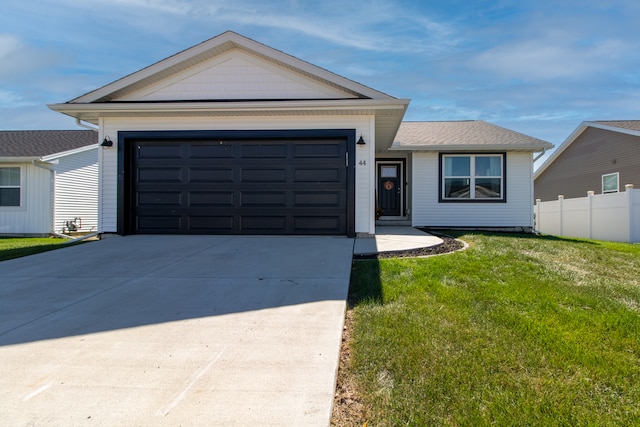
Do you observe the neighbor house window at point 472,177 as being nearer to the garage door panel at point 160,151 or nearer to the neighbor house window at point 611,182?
the neighbor house window at point 611,182

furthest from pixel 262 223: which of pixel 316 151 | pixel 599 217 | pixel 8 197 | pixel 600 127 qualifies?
pixel 600 127

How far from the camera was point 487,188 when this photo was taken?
13.1 metres

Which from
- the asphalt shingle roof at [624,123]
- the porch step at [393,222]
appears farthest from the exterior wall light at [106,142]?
the asphalt shingle roof at [624,123]

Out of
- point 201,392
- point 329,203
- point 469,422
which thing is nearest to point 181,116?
point 329,203

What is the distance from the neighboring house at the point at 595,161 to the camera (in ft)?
54.0

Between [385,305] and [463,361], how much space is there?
124 centimetres

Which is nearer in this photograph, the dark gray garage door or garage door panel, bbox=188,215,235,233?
the dark gray garage door

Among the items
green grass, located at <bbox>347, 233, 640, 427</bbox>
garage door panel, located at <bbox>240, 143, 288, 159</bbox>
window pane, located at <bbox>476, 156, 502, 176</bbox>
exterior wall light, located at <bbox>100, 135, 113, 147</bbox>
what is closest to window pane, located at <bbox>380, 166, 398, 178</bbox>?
window pane, located at <bbox>476, 156, 502, 176</bbox>

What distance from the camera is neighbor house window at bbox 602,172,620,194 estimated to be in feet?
56.7

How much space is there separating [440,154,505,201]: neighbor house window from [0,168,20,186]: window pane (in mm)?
14864

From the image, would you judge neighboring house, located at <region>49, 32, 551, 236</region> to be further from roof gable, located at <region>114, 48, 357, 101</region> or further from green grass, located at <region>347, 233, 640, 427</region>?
green grass, located at <region>347, 233, 640, 427</region>

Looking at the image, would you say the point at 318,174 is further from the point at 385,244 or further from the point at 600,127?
the point at 600,127

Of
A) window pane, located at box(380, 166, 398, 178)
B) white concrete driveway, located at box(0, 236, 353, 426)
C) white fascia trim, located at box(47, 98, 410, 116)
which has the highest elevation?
white fascia trim, located at box(47, 98, 410, 116)

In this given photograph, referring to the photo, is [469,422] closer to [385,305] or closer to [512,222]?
[385,305]
